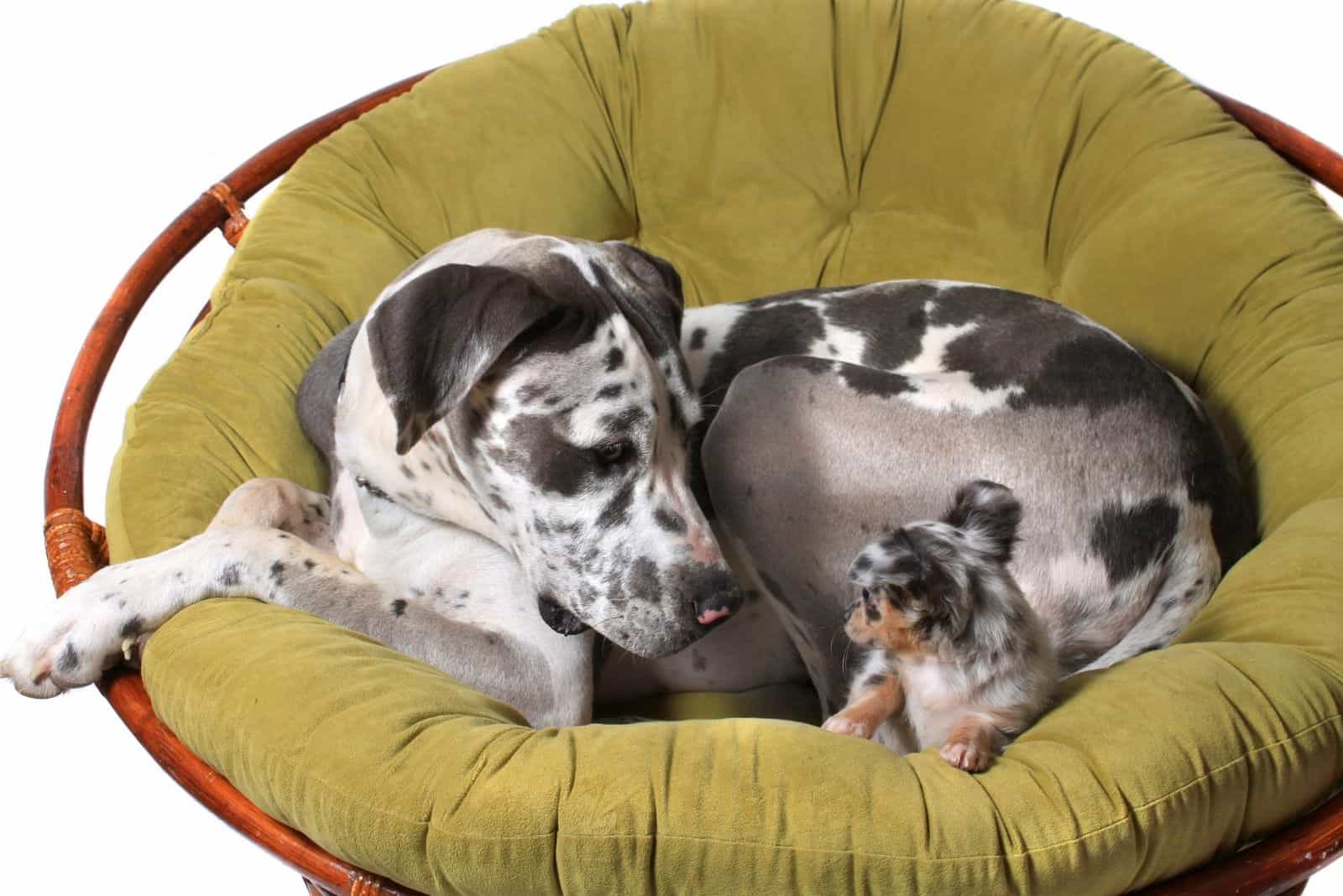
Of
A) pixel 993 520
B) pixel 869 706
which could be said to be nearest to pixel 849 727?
pixel 869 706

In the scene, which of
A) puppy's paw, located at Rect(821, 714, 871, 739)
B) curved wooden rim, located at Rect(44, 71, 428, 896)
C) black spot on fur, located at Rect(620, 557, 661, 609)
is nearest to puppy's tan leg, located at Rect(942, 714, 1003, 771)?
puppy's paw, located at Rect(821, 714, 871, 739)

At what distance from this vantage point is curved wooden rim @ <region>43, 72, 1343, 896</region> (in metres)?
2.07

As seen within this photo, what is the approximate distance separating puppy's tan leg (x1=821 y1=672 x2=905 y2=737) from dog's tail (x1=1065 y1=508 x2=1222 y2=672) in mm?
387

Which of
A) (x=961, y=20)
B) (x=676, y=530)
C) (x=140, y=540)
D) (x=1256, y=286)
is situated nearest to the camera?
(x=676, y=530)

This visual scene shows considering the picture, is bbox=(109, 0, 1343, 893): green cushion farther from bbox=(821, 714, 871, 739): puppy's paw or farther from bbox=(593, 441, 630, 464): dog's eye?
bbox=(593, 441, 630, 464): dog's eye

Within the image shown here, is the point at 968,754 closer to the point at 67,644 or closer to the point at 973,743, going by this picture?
the point at 973,743

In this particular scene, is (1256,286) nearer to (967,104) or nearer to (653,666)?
(967,104)

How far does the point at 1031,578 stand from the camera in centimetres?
257

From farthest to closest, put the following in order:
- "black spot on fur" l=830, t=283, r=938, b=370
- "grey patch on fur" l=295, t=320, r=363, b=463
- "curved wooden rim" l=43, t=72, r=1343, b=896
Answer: "grey patch on fur" l=295, t=320, r=363, b=463
"black spot on fur" l=830, t=283, r=938, b=370
"curved wooden rim" l=43, t=72, r=1343, b=896

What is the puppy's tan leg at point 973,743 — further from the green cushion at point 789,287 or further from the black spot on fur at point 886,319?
the black spot on fur at point 886,319

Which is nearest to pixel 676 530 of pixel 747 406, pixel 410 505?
pixel 747 406

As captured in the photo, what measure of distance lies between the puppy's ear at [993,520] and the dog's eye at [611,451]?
569 mm

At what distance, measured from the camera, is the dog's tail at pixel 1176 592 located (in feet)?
8.49

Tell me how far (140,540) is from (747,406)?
3.98 feet
